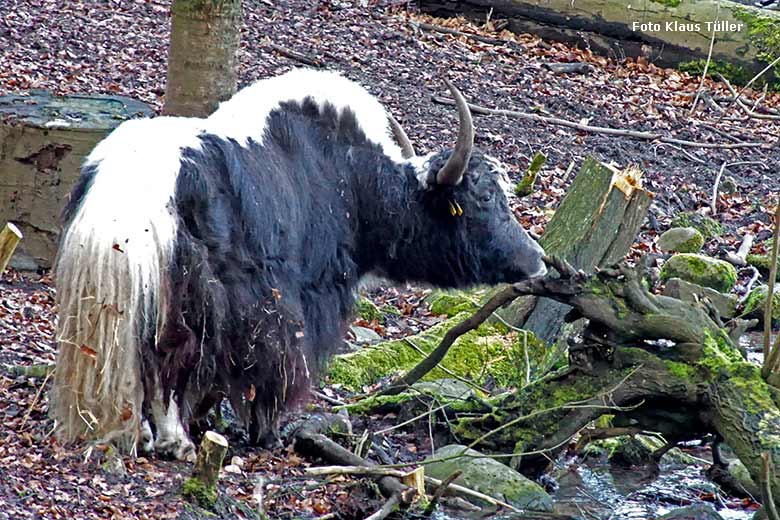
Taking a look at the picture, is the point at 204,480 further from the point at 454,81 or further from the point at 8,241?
the point at 454,81

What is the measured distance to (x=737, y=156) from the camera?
38.8 ft

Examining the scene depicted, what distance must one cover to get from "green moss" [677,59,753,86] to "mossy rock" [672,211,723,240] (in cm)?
378

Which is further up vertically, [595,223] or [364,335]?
[595,223]

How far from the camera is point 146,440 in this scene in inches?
198

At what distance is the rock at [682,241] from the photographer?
9.68m

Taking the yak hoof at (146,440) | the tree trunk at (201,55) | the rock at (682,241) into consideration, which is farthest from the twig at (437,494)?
the rock at (682,241)

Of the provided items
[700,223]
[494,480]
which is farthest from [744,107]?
[494,480]

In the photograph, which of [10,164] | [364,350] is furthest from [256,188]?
[10,164]

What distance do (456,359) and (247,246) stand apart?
7.61 feet

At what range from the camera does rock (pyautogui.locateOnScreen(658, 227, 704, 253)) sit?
31.8ft

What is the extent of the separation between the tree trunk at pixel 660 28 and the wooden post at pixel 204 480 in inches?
411

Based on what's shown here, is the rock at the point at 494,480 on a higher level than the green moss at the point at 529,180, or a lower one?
lower

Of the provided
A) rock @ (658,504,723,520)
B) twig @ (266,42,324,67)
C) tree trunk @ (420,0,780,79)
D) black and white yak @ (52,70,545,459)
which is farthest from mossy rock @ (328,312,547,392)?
tree trunk @ (420,0,780,79)

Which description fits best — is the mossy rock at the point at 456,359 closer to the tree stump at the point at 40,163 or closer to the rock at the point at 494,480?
the rock at the point at 494,480
